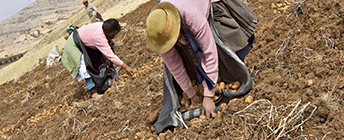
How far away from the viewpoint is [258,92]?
206cm

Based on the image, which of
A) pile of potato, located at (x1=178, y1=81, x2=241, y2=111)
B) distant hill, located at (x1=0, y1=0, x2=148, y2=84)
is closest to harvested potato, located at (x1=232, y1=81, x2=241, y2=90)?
pile of potato, located at (x1=178, y1=81, x2=241, y2=111)

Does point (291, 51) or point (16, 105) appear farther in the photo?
point (16, 105)

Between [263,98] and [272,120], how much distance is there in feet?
0.92

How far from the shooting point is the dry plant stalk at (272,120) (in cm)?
171

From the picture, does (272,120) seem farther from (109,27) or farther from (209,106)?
(109,27)

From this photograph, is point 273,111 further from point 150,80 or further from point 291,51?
point 150,80

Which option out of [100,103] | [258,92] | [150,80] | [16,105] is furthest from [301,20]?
[16,105]

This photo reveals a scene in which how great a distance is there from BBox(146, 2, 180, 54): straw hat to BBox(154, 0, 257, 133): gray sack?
40 centimetres

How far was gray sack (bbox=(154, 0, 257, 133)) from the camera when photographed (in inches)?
80.4

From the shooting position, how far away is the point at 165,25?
66.4 inches

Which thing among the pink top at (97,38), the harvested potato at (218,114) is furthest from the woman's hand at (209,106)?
the pink top at (97,38)

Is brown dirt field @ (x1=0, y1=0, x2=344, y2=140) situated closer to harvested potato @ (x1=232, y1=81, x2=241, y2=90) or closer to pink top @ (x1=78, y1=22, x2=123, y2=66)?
harvested potato @ (x1=232, y1=81, x2=241, y2=90)

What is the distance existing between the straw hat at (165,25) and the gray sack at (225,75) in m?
0.40

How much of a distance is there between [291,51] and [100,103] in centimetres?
234
